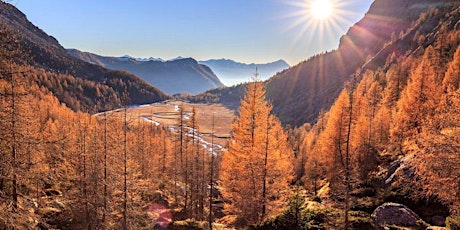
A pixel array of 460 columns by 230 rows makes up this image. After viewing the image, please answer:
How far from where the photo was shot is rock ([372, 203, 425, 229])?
18.3 m

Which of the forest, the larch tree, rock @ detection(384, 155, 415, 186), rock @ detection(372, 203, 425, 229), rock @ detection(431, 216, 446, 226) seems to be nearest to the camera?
the forest

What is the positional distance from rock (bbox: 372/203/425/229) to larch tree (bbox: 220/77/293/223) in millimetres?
7254

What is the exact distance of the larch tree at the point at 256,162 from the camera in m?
21.8

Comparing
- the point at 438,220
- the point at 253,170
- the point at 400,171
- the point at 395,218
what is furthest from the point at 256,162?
the point at 400,171

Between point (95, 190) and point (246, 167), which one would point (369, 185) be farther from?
point (95, 190)

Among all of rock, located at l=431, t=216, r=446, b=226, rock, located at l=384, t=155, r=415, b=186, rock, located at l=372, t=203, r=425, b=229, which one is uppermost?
rock, located at l=384, t=155, r=415, b=186

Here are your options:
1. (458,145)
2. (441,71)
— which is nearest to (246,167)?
(458,145)

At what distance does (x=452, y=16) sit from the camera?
117562 mm

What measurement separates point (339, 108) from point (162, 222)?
25.6 m

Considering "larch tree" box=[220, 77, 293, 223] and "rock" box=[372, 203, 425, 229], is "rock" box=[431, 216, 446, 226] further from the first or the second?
"larch tree" box=[220, 77, 293, 223]

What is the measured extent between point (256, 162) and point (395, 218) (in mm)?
10652

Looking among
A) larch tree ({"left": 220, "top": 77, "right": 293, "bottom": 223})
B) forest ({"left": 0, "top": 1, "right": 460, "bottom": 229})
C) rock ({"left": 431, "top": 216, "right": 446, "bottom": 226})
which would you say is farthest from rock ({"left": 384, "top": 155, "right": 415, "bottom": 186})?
larch tree ({"left": 220, "top": 77, "right": 293, "bottom": 223})

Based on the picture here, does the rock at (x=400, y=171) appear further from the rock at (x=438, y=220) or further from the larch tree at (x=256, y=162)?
the larch tree at (x=256, y=162)

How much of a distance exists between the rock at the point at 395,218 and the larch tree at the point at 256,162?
7.25 meters
